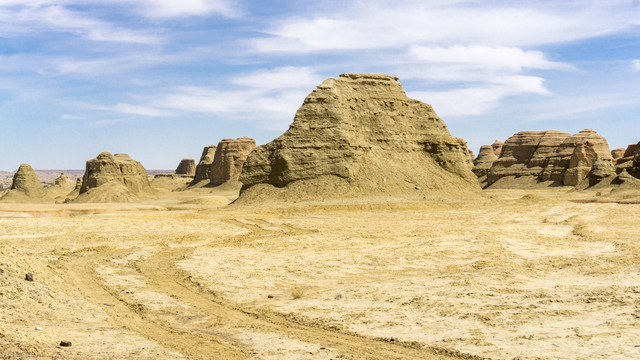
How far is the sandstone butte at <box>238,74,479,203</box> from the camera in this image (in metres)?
41.8

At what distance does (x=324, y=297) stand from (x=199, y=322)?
248cm

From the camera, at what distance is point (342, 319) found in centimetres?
834

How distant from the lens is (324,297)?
9906 mm

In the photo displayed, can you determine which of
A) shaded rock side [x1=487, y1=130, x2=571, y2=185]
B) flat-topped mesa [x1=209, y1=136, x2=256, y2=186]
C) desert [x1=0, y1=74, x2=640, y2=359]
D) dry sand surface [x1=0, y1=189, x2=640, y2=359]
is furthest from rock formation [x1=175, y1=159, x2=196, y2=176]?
dry sand surface [x1=0, y1=189, x2=640, y2=359]

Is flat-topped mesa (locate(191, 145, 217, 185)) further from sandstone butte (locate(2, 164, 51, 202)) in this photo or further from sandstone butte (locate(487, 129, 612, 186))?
sandstone butte (locate(487, 129, 612, 186))

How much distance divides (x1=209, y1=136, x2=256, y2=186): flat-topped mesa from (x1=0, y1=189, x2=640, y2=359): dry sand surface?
73.1 metres

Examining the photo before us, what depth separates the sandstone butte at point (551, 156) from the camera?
289 ft

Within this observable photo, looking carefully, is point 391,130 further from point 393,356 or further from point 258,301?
point 393,356

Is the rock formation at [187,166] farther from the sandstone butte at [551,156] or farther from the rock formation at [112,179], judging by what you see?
the sandstone butte at [551,156]

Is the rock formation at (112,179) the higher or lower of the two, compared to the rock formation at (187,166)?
lower

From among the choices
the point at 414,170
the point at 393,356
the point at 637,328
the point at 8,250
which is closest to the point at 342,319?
the point at 393,356

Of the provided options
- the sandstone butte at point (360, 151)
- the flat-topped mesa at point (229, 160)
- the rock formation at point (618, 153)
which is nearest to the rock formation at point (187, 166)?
the flat-topped mesa at point (229, 160)

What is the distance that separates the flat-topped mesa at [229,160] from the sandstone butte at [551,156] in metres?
47.2

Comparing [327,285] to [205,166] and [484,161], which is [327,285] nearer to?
[205,166]
